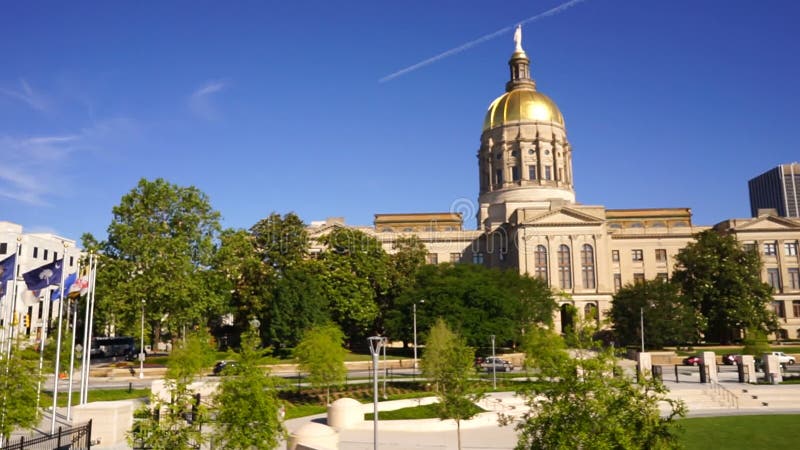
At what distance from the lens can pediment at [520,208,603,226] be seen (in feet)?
302

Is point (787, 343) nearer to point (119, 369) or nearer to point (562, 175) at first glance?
point (562, 175)

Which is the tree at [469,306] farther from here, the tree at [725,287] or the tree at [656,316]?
the tree at [725,287]

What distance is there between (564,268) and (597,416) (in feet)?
263

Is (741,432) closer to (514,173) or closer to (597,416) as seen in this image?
(597,416)

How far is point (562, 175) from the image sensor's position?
112 meters

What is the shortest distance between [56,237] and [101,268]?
53.7 m

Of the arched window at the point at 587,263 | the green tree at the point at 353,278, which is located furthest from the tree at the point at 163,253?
the arched window at the point at 587,263

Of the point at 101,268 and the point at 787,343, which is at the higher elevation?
the point at 101,268

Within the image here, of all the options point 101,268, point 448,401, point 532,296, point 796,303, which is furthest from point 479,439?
point 796,303

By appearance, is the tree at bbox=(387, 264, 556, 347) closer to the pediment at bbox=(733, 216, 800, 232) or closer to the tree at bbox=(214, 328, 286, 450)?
the tree at bbox=(214, 328, 286, 450)

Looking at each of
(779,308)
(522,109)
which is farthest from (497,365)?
(522,109)

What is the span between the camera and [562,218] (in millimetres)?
92312

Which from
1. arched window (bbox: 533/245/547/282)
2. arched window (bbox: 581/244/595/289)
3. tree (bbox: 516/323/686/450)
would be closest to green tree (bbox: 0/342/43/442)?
tree (bbox: 516/323/686/450)

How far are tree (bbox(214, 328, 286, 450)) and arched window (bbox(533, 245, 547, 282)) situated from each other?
75.7m
